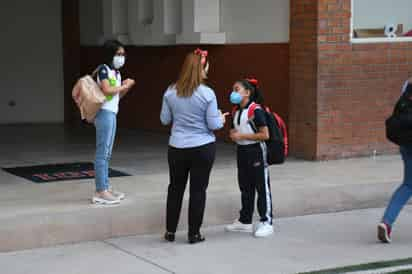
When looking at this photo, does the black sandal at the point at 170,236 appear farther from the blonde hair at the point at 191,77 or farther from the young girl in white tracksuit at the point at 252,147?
the blonde hair at the point at 191,77

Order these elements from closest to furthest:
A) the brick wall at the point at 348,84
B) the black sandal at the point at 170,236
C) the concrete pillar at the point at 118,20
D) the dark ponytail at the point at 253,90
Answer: the black sandal at the point at 170,236, the dark ponytail at the point at 253,90, the brick wall at the point at 348,84, the concrete pillar at the point at 118,20

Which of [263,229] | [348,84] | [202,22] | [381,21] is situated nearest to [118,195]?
[263,229]

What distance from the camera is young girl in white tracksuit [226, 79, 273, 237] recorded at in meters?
8.78

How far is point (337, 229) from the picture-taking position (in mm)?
9477

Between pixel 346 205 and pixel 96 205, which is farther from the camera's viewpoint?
pixel 346 205

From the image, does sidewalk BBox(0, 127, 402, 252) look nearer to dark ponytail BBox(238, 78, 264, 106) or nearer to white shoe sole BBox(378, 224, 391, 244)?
dark ponytail BBox(238, 78, 264, 106)

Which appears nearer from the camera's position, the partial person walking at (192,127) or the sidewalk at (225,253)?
the sidewalk at (225,253)

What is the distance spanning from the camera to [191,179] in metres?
8.53

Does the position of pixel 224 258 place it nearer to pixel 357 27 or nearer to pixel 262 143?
pixel 262 143

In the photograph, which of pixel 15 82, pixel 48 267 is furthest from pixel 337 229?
pixel 15 82

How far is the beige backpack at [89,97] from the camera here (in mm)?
8836

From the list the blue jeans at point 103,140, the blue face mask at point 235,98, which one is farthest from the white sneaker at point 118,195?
the blue face mask at point 235,98

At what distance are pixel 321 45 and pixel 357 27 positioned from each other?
0.86 meters

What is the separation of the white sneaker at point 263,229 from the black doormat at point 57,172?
2.76m
